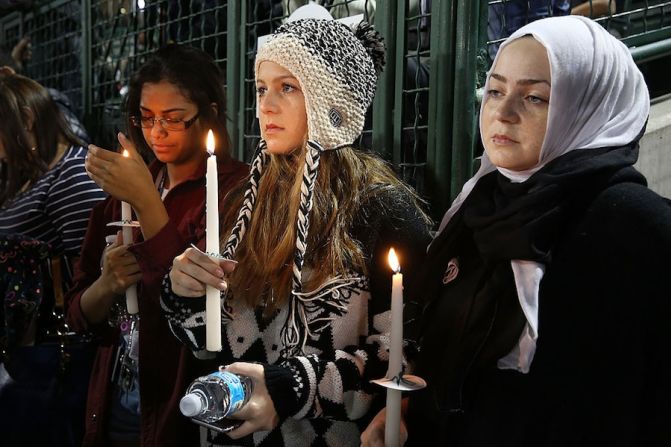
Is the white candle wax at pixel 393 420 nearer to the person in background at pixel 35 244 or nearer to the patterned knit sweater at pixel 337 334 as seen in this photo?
the patterned knit sweater at pixel 337 334

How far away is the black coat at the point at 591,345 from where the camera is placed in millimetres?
1585

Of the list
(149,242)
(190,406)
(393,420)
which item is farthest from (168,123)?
(393,420)

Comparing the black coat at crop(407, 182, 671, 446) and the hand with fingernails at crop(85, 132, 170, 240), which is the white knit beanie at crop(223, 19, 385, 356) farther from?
the black coat at crop(407, 182, 671, 446)

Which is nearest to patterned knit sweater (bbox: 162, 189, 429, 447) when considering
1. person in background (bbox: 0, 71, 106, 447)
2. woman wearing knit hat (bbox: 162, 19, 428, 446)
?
woman wearing knit hat (bbox: 162, 19, 428, 446)

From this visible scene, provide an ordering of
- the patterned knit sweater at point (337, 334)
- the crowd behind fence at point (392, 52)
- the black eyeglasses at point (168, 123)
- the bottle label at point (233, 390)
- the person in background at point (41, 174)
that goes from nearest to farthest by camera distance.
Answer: the bottle label at point (233, 390) → the patterned knit sweater at point (337, 334) → the crowd behind fence at point (392, 52) → the black eyeglasses at point (168, 123) → the person in background at point (41, 174)

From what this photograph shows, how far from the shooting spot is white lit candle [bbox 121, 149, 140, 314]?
7.86 ft

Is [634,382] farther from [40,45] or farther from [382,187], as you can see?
[40,45]

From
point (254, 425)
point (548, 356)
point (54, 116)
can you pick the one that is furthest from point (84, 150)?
point (548, 356)

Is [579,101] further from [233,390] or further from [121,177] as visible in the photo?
[121,177]

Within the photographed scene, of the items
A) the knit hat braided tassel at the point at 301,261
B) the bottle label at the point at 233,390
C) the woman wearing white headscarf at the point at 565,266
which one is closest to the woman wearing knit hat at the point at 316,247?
the knit hat braided tassel at the point at 301,261

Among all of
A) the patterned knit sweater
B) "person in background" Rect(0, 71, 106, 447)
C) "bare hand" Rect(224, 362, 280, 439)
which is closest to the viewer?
"bare hand" Rect(224, 362, 280, 439)

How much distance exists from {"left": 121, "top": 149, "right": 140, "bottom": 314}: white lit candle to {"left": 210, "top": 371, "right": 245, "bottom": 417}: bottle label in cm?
79

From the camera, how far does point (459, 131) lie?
8.18 feet

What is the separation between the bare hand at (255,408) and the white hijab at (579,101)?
620 mm
